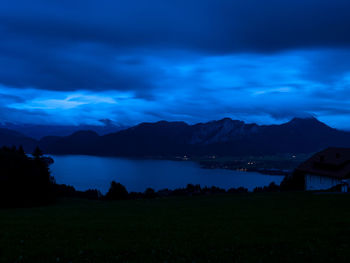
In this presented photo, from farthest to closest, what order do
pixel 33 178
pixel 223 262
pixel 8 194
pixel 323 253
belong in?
1. pixel 33 178
2. pixel 8 194
3. pixel 323 253
4. pixel 223 262

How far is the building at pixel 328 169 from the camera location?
5870cm

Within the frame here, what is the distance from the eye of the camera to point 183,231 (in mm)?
16969

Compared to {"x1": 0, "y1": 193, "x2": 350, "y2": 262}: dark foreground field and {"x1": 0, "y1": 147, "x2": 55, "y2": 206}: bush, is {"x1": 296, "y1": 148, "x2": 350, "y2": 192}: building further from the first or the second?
Answer: {"x1": 0, "y1": 147, "x2": 55, "y2": 206}: bush

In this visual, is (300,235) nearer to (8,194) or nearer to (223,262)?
(223,262)

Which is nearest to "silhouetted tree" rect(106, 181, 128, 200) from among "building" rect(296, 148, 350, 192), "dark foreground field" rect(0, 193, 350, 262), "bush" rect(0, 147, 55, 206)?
"bush" rect(0, 147, 55, 206)

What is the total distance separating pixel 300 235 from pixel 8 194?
51691mm

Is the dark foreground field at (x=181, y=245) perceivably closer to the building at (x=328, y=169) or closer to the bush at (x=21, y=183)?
the bush at (x=21, y=183)

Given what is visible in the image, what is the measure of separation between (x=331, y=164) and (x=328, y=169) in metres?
1.36

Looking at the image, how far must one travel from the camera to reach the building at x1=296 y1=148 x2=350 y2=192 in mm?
58703

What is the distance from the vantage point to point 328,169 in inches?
2452

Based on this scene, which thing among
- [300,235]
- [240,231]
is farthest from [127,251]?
[300,235]

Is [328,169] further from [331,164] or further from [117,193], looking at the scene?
[117,193]

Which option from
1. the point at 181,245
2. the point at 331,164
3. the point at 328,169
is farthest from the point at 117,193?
the point at 181,245

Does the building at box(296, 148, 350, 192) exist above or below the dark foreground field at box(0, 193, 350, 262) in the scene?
above
